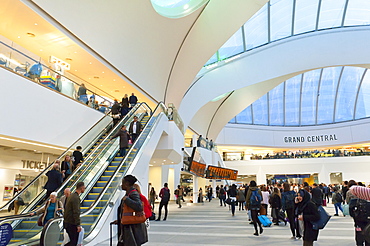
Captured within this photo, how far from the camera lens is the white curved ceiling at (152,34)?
448 inches

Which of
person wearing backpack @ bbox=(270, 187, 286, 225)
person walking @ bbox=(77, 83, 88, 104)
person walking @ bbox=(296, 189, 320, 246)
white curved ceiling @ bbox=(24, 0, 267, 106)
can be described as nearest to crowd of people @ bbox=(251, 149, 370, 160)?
white curved ceiling @ bbox=(24, 0, 267, 106)

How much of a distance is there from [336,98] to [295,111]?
536 cm

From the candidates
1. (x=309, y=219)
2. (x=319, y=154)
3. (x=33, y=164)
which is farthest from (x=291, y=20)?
(x=309, y=219)

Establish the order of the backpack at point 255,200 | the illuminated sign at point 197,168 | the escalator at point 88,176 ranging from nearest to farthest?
the escalator at point 88,176
the backpack at point 255,200
the illuminated sign at point 197,168

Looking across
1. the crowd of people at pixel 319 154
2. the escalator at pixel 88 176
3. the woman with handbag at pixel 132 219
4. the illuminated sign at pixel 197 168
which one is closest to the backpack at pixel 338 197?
the illuminated sign at pixel 197 168

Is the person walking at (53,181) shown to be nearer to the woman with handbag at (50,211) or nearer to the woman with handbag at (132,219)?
the woman with handbag at (50,211)

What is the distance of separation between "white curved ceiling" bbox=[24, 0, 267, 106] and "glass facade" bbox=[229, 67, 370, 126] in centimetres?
2222

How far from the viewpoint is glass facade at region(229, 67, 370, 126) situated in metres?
36.8

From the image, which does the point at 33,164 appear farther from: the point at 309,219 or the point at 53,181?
the point at 309,219

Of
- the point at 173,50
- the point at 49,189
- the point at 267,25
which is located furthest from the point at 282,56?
the point at 49,189

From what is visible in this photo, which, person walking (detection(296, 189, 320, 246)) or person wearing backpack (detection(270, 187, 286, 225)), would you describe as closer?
person walking (detection(296, 189, 320, 246))

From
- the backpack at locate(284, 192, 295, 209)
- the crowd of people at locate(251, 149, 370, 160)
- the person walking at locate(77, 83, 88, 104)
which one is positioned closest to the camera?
the backpack at locate(284, 192, 295, 209)

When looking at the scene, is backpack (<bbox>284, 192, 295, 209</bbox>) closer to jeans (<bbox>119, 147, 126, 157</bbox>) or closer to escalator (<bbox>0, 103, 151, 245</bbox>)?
escalator (<bbox>0, 103, 151, 245</bbox>)

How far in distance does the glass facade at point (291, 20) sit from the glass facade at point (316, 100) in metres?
12.2
